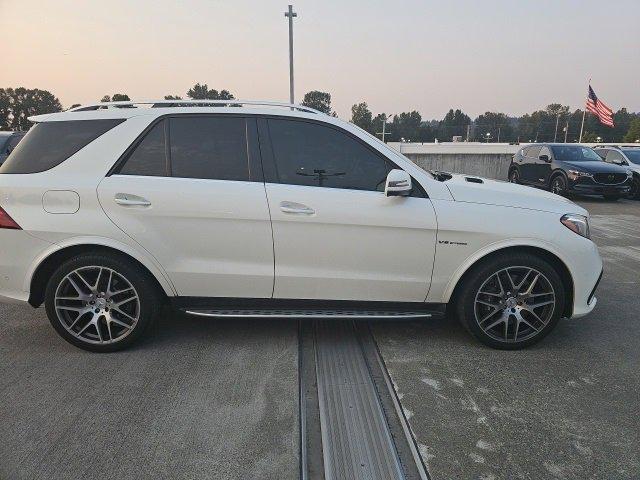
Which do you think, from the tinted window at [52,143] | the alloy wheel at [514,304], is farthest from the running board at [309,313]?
the tinted window at [52,143]

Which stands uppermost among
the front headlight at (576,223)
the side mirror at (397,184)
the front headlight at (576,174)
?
the side mirror at (397,184)

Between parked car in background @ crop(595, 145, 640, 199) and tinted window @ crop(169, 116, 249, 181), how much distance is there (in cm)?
1381

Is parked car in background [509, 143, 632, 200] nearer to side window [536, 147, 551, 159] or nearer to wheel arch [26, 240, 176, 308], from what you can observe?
side window [536, 147, 551, 159]

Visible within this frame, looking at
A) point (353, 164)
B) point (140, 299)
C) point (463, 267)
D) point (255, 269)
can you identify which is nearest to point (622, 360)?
point (463, 267)

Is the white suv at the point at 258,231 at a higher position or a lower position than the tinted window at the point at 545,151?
lower

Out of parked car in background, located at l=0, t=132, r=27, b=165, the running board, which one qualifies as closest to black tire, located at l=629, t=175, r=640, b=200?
the running board

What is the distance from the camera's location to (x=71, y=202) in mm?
3205

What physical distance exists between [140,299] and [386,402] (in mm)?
1942

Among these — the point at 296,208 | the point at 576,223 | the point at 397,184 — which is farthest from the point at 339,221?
the point at 576,223

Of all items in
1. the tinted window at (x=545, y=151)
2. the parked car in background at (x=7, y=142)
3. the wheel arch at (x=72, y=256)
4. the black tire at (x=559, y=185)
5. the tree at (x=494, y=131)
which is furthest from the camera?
the tree at (x=494, y=131)

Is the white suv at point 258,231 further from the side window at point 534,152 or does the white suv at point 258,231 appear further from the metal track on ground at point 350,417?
the side window at point 534,152

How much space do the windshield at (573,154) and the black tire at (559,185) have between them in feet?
1.92

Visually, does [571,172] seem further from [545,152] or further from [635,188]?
[635,188]

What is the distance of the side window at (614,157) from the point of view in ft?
45.8
